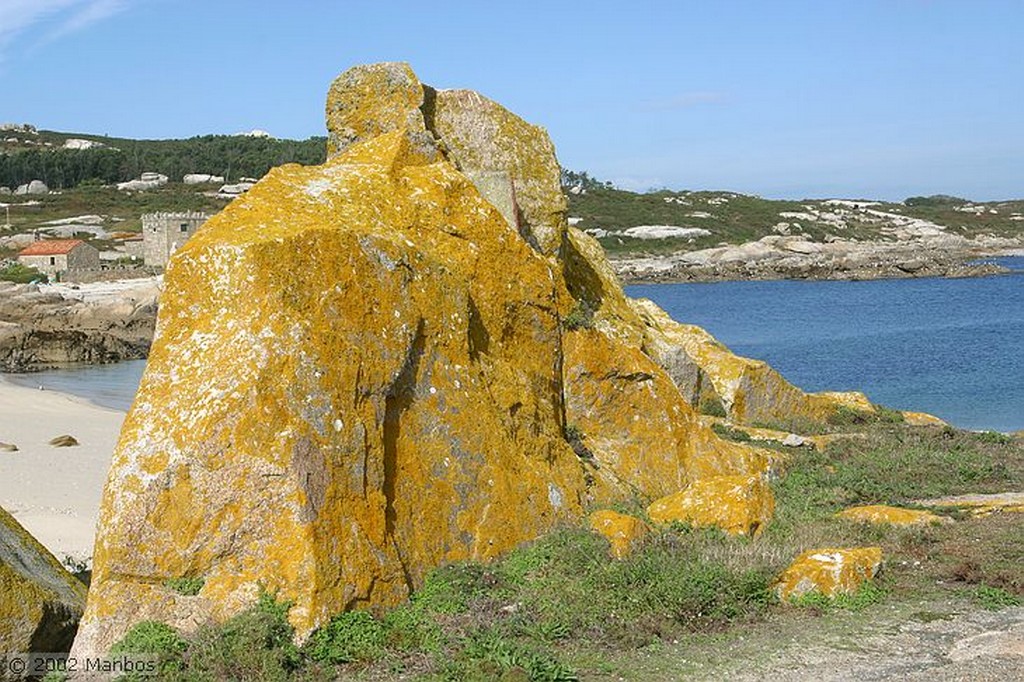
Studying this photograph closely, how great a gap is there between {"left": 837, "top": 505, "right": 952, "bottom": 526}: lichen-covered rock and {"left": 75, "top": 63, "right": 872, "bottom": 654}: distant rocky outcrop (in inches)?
55.8

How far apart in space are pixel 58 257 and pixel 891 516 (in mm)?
81386

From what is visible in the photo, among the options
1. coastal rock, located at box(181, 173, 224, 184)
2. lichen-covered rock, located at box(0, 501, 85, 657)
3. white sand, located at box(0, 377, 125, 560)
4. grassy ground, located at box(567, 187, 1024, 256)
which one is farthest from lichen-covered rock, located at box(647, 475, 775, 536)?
coastal rock, located at box(181, 173, 224, 184)

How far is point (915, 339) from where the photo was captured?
59688 mm

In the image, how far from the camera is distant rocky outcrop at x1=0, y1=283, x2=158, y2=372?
49375 millimetres

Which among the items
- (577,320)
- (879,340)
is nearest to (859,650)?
(577,320)

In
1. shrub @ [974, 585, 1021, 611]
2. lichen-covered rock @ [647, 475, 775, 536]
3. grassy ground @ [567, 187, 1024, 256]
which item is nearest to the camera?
shrub @ [974, 585, 1021, 611]

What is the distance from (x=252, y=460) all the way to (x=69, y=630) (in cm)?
211

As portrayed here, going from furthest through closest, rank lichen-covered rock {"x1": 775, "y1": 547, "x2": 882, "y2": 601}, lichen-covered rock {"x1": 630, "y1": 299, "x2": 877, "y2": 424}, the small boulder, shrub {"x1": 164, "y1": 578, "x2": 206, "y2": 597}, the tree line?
the tree line, lichen-covered rock {"x1": 630, "y1": 299, "x2": 877, "y2": 424}, the small boulder, lichen-covered rock {"x1": 775, "y1": 547, "x2": 882, "y2": 601}, shrub {"x1": 164, "y1": 578, "x2": 206, "y2": 597}

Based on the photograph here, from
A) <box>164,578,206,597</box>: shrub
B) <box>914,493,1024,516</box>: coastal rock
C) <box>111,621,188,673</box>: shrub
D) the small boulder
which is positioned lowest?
→ the small boulder

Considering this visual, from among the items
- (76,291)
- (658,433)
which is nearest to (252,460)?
(658,433)

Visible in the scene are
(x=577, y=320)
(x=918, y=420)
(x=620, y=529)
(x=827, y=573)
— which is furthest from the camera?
(x=918, y=420)

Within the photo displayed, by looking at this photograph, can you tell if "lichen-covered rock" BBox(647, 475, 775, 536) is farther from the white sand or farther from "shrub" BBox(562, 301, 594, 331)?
the white sand

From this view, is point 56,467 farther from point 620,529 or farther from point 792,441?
point 620,529

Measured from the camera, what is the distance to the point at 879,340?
197 ft
